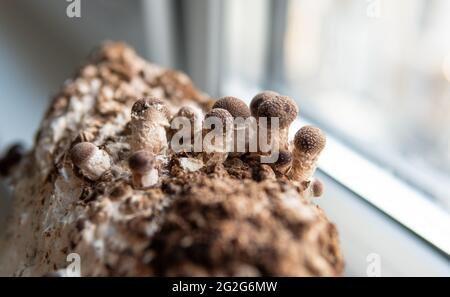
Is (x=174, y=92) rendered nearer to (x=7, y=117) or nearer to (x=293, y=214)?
(x=293, y=214)

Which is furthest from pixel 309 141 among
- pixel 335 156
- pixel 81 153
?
pixel 335 156

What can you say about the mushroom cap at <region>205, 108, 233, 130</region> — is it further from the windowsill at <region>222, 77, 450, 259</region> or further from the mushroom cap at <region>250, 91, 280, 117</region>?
the windowsill at <region>222, 77, 450, 259</region>

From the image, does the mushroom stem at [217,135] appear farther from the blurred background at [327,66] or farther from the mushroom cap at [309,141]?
the blurred background at [327,66]

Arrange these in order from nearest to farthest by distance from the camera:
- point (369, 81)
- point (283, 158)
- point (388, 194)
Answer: point (283, 158) < point (388, 194) < point (369, 81)

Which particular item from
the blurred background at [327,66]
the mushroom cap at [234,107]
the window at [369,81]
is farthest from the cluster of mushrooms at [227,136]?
the window at [369,81]

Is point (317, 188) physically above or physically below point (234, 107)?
below

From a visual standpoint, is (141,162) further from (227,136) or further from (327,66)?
(327,66)
